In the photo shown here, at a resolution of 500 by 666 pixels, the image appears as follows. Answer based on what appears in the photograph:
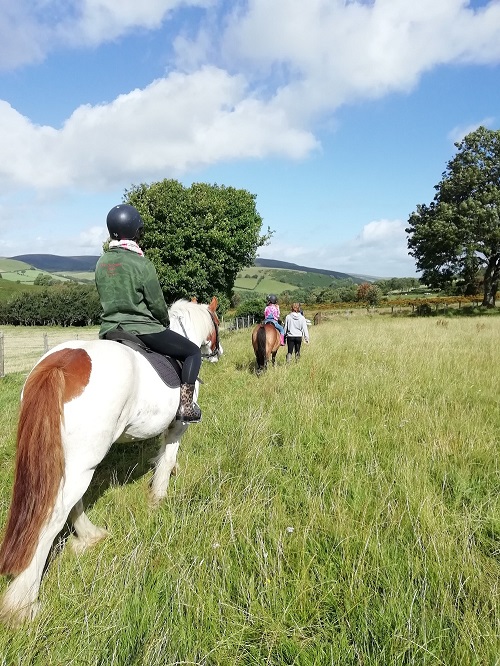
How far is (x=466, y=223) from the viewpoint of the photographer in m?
33.0

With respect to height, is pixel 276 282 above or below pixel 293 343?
above

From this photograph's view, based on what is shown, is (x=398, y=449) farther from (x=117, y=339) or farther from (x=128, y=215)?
(x=128, y=215)

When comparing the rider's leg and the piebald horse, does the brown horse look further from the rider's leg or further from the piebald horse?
the piebald horse

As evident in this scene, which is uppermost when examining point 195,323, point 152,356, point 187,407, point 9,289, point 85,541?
point 9,289

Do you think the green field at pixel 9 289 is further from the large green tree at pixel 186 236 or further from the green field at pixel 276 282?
the green field at pixel 276 282

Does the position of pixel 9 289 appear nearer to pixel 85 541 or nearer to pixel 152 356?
pixel 152 356

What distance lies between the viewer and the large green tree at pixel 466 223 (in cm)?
3306

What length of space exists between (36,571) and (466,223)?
38425 millimetres

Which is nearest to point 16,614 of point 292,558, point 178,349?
point 292,558

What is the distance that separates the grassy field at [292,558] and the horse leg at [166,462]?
4.9 inches

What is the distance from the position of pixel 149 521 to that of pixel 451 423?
12.8 ft

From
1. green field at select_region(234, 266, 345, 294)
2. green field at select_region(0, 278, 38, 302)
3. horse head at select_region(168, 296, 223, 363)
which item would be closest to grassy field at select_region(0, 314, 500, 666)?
horse head at select_region(168, 296, 223, 363)

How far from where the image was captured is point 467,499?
3338mm

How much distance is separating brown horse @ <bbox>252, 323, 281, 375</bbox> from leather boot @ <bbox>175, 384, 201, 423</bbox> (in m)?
6.15
